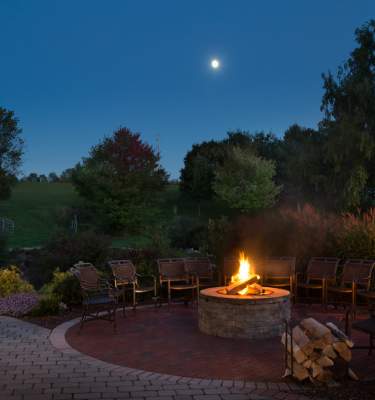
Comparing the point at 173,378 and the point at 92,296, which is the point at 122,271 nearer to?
the point at 92,296

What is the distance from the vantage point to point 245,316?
275 inches

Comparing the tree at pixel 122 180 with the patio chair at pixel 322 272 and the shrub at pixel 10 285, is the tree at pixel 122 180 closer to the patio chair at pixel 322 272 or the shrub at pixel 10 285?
the shrub at pixel 10 285

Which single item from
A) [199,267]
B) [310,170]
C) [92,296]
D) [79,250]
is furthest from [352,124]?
[92,296]

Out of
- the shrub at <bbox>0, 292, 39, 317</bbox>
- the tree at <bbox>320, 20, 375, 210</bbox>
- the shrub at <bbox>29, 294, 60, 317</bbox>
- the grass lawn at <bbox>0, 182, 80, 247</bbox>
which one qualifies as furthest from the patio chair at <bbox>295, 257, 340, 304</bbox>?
the grass lawn at <bbox>0, 182, 80, 247</bbox>

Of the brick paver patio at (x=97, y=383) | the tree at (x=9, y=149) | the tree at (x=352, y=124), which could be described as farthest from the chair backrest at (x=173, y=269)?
the tree at (x=9, y=149)

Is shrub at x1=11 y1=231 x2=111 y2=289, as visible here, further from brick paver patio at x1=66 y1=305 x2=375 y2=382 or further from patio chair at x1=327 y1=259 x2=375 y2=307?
patio chair at x1=327 y1=259 x2=375 y2=307

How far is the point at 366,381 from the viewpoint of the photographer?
4844 mm

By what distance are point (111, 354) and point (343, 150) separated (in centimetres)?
2051

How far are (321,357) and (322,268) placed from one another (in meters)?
4.69

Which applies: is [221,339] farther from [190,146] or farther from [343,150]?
[190,146]

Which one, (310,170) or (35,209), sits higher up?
(310,170)

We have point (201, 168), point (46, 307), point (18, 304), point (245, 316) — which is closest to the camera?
point (245, 316)

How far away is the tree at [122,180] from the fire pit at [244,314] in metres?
25.5

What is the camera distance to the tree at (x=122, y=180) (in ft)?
108
